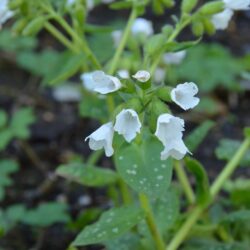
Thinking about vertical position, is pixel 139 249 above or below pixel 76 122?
above

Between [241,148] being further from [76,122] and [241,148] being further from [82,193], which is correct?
[76,122]

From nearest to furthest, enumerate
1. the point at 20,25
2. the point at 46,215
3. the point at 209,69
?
the point at 20,25 < the point at 46,215 < the point at 209,69

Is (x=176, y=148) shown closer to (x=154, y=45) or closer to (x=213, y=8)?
(x=154, y=45)

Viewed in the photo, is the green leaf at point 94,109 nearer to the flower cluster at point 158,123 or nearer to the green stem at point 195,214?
the green stem at point 195,214

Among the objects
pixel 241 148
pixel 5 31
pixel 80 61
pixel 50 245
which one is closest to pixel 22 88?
pixel 5 31

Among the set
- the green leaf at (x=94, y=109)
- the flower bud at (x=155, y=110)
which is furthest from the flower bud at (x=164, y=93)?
the green leaf at (x=94, y=109)

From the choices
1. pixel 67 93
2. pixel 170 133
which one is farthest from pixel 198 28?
pixel 67 93
